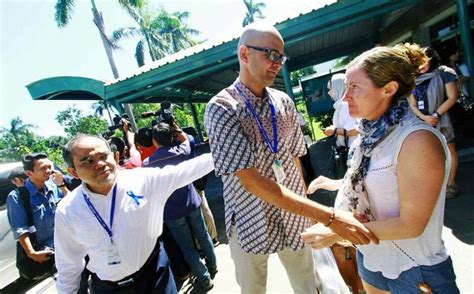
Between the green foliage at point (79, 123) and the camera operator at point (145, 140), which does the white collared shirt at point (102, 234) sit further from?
the green foliage at point (79, 123)

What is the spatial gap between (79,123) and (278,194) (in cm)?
2945

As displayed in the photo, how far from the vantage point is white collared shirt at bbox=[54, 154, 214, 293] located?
173cm

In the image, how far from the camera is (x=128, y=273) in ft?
5.87

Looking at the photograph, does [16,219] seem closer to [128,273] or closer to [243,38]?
[128,273]

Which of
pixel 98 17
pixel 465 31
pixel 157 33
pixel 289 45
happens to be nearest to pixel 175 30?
pixel 157 33

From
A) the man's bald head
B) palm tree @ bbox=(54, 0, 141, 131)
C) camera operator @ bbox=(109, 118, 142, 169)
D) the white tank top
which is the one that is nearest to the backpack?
camera operator @ bbox=(109, 118, 142, 169)

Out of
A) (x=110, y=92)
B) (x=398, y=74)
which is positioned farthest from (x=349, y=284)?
(x=110, y=92)

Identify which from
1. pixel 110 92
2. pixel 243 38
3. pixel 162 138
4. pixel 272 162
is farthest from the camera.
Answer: pixel 110 92

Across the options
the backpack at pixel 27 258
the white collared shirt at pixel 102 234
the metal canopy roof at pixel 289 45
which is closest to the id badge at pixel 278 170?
the white collared shirt at pixel 102 234

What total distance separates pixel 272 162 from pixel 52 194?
3215 mm

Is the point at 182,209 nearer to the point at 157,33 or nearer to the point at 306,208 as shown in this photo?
the point at 306,208

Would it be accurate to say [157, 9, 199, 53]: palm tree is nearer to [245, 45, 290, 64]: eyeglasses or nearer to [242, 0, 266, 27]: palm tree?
[242, 0, 266, 27]: palm tree

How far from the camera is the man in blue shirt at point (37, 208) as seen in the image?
3.25m

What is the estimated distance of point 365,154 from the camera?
55.2 inches
